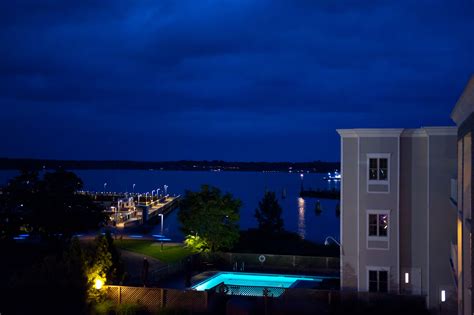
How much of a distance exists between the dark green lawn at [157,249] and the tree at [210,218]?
59.3 inches

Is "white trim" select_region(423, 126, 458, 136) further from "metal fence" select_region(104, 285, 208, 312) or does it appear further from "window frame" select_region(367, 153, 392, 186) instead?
"metal fence" select_region(104, 285, 208, 312)

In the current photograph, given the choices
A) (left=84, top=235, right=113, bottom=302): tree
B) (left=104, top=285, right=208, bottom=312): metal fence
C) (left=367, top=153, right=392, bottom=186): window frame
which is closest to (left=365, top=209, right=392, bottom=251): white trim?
(left=367, top=153, right=392, bottom=186): window frame

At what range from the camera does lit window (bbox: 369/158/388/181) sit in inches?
938

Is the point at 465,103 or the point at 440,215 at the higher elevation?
the point at 465,103

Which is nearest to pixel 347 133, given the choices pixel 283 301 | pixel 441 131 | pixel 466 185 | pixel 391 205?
pixel 391 205

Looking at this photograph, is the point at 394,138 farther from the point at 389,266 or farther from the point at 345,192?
the point at 389,266

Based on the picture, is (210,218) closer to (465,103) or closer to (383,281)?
(383,281)

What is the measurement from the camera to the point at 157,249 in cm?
3769

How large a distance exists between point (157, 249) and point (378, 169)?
18579mm

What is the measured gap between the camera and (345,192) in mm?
24438

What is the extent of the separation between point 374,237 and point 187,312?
8.95 meters

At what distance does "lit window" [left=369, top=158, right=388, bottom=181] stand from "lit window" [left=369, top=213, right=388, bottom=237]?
1.55 meters

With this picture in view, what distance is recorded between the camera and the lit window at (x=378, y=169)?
23.8 m

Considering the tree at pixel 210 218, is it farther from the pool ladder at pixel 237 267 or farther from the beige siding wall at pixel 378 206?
the beige siding wall at pixel 378 206
